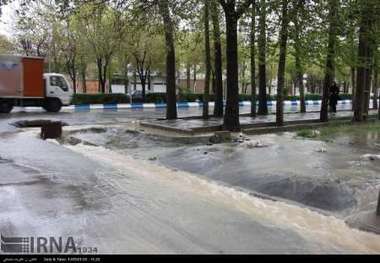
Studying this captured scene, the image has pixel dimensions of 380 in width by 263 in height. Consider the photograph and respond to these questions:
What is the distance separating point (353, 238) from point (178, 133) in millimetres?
11349

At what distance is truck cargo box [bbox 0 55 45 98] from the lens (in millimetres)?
27781

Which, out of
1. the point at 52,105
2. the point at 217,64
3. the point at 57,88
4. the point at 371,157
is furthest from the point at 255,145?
the point at 57,88

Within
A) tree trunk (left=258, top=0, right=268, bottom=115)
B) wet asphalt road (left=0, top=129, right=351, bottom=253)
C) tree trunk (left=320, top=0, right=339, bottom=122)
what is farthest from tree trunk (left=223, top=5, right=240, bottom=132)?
wet asphalt road (left=0, top=129, right=351, bottom=253)

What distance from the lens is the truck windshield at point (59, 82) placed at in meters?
29.9

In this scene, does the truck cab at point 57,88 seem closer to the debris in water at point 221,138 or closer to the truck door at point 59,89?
the truck door at point 59,89

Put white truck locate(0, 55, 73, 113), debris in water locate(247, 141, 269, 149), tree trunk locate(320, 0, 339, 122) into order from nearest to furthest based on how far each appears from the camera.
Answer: debris in water locate(247, 141, 269, 149)
tree trunk locate(320, 0, 339, 122)
white truck locate(0, 55, 73, 113)

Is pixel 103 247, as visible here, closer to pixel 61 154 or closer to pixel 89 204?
pixel 89 204

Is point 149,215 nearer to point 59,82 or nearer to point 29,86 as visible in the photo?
point 29,86

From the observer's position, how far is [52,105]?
29.8 meters

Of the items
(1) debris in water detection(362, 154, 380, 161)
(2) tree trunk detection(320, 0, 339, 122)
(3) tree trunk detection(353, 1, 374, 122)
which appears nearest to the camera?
(1) debris in water detection(362, 154, 380, 161)

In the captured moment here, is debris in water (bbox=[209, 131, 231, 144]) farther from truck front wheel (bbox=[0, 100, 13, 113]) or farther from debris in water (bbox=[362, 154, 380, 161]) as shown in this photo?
truck front wheel (bbox=[0, 100, 13, 113])

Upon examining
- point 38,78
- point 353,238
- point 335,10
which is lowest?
point 353,238

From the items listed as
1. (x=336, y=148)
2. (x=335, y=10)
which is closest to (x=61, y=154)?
(x=336, y=148)
